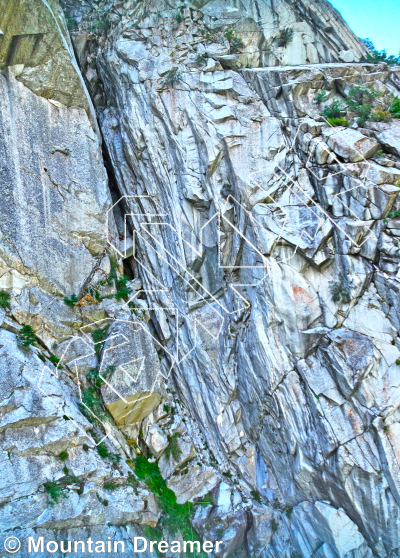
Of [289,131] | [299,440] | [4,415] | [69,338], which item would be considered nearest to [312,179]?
[289,131]

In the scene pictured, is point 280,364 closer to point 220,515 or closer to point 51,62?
point 220,515

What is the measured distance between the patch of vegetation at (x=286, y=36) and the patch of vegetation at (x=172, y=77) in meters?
4.19

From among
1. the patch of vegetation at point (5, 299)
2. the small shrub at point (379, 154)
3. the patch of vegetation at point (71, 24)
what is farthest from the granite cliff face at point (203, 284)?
the patch of vegetation at point (71, 24)

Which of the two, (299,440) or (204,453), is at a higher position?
(299,440)

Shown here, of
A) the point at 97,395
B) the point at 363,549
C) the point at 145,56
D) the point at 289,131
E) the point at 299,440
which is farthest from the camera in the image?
the point at 145,56

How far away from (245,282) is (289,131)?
5060 mm

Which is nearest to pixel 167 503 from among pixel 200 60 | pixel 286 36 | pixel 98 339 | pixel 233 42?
pixel 98 339

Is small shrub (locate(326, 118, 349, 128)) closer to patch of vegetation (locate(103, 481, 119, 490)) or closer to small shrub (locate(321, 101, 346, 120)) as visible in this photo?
small shrub (locate(321, 101, 346, 120))

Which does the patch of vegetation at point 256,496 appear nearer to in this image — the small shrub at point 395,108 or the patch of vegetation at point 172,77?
the small shrub at point 395,108

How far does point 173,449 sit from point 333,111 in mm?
11506

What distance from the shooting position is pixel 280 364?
11.3 metres

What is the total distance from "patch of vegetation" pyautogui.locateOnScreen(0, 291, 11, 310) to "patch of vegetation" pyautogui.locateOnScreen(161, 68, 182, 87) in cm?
866

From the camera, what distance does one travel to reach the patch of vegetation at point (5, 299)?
1161cm

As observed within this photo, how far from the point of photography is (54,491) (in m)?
9.88
